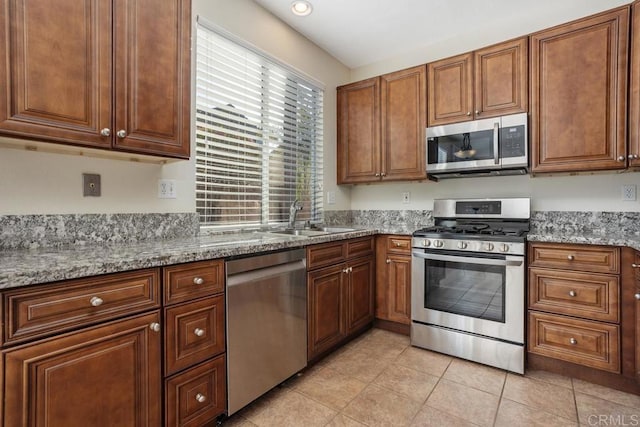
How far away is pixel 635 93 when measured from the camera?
1.98m

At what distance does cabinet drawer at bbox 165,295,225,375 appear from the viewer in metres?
1.34

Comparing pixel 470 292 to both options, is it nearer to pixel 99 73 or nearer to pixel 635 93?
pixel 635 93

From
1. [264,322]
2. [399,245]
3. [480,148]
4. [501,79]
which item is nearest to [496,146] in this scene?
[480,148]

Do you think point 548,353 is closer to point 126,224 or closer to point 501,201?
point 501,201

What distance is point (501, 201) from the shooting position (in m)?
2.66

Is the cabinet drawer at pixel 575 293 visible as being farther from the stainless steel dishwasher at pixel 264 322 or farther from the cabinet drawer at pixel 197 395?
the cabinet drawer at pixel 197 395

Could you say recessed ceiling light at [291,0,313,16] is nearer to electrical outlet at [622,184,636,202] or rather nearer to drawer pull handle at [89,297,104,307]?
drawer pull handle at [89,297,104,307]

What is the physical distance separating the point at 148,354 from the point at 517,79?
289 cm

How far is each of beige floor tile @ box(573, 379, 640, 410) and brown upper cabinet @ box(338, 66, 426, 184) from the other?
1.79 metres

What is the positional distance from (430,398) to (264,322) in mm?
1070

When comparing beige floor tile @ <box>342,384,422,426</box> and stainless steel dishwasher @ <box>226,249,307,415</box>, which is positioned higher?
stainless steel dishwasher @ <box>226,249,307,415</box>

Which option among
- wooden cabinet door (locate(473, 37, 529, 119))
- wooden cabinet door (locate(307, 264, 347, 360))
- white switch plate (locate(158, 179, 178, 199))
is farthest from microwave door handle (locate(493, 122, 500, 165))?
white switch plate (locate(158, 179, 178, 199))

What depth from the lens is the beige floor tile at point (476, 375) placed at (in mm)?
1981

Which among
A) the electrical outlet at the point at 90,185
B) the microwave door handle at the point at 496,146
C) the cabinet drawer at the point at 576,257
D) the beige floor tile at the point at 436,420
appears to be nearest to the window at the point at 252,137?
the electrical outlet at the point at 90,185
